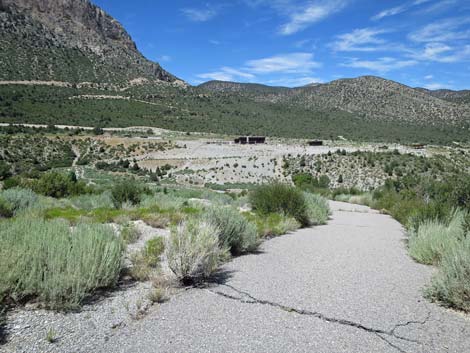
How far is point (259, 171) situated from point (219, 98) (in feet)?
239

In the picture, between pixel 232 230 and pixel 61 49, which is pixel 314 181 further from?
pixel 61 49

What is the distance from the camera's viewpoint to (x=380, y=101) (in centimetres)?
11794

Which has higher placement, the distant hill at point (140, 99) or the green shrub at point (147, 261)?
the distant hill at point (140, 99)

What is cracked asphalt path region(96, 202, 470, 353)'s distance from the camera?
4.10 metres

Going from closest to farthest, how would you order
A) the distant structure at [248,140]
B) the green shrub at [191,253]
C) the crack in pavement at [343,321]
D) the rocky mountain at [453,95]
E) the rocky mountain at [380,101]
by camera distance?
the crack in pavement at [343,321] < the green shrub at [191,253] < the distant structure at [248,140] < the rocky mountain at [380,101] < the rocky mountain at [453,95]

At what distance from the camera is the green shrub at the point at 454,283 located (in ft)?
16.8

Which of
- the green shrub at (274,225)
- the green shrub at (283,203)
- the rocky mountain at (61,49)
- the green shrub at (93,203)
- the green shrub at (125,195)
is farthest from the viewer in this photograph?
the rocky mountain at (61,49)

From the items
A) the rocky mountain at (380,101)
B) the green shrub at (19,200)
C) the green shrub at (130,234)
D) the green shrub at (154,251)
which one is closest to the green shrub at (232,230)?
the green shrub at (154,251)

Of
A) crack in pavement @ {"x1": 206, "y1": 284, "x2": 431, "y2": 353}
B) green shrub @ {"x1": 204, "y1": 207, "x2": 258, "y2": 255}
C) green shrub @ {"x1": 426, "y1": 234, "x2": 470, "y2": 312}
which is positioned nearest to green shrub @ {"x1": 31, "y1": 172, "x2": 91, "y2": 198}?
green shrub @ {"x1": 204, "y1": 207, "x2": 258, "y2": 255}

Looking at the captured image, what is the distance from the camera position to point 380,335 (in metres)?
4.37

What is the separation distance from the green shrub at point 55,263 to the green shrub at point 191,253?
0.84m

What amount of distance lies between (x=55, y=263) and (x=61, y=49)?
363 ft

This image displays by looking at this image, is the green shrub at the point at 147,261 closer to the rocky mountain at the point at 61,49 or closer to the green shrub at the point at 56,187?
the green shrub at the point at 56,187

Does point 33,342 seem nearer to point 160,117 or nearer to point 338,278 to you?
point 338,278
